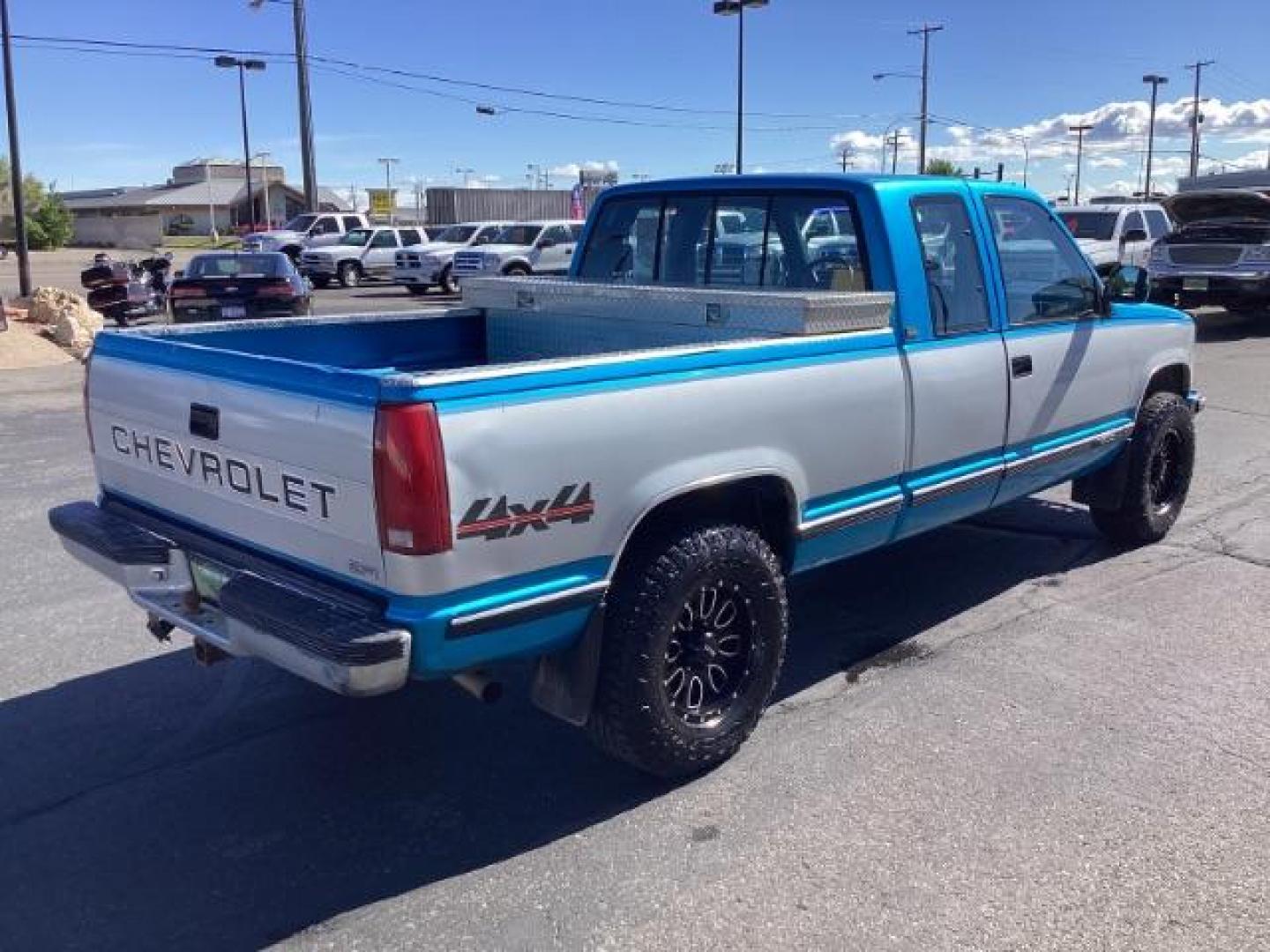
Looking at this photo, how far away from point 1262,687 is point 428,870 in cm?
333

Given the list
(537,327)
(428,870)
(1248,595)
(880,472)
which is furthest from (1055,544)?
(428,870)

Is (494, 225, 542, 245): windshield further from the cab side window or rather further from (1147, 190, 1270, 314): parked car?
the cab side window

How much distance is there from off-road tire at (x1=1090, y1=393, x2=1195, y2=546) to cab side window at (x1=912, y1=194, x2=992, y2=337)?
5.98ft

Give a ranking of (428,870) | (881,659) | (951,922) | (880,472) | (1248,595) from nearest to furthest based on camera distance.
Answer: (951,922)
(428,870)
(880,472)
(881,659)
(1248,595)

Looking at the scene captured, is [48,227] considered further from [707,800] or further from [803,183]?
[707,800]

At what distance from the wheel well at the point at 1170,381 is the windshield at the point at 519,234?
74.6 feet

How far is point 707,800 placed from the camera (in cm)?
373

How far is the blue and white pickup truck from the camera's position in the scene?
303 centimetres

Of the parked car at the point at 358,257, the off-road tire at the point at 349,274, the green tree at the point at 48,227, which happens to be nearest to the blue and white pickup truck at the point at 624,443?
the parked car at the point at 358,257

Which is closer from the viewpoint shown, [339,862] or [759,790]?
[339,862]

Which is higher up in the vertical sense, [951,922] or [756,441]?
[756,441]

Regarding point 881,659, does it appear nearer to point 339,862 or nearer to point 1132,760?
point 1132,760

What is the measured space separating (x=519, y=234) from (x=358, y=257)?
715 cm

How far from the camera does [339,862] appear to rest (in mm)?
3400
